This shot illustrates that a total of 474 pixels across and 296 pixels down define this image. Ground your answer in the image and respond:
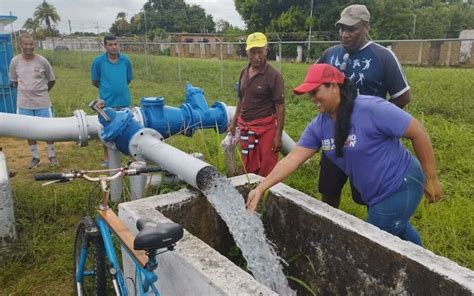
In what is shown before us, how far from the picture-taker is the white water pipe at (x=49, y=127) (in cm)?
326

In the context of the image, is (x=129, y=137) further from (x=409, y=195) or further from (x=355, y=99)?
(x=409, y=195)

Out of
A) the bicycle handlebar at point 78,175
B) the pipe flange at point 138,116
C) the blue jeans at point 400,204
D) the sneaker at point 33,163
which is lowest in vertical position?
the sneaker at point 33,163

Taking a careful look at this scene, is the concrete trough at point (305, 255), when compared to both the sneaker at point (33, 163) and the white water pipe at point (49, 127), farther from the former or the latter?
the sneaker at point (33, 163)

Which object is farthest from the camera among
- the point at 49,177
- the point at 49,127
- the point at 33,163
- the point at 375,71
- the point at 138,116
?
the point at 33,163

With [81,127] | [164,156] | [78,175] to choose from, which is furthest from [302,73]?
[78,175]

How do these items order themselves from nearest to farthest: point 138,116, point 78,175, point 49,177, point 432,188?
point 49,177 < point 78,175 < point 432,188 < point 138,116

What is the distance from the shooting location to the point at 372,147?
2.28 meters

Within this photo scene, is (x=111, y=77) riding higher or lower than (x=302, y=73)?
higher

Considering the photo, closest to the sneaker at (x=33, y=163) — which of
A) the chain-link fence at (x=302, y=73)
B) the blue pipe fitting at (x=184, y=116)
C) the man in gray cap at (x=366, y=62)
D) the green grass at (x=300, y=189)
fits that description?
the green grass at (x=300, y=189)

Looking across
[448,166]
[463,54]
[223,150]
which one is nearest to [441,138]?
[448,166]

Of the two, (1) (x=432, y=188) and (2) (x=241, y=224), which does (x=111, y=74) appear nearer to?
(2) (x=241, y=224)

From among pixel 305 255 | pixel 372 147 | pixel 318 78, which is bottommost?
pixel 305 255

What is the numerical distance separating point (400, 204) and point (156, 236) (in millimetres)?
1403

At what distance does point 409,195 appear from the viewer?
7.75 ft
